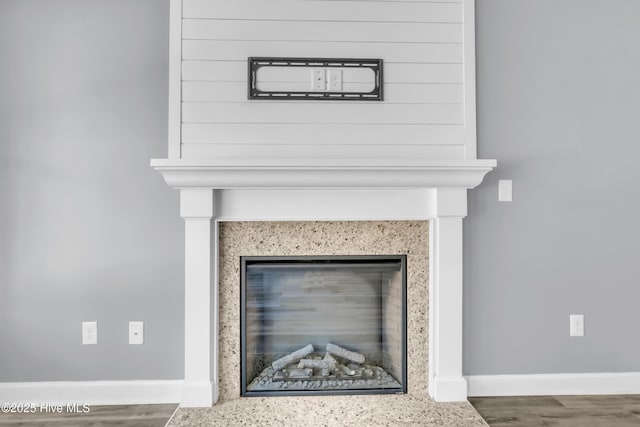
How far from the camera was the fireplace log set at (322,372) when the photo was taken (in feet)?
7.18

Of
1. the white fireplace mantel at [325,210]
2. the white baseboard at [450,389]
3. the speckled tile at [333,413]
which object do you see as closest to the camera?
the speckled tile at [333,413]

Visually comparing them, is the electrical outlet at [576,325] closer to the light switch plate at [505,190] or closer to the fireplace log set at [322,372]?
the light switch plate at [505,190]

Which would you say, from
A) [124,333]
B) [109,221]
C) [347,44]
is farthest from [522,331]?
[109,221]

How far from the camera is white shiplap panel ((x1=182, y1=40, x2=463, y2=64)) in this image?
2.07m

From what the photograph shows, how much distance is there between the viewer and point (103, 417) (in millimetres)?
2006

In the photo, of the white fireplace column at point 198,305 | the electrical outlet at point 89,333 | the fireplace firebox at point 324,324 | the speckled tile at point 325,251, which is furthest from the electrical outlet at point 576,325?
the electrical outlet at point 89,333

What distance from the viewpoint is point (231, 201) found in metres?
2.09

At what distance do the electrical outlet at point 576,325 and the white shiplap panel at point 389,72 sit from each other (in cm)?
133

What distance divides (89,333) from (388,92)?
1.86 metres

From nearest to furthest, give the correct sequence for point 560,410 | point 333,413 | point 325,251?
point 333,413 < point 560,410 < point 325,251

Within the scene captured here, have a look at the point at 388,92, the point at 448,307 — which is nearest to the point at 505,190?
the point at 448,307

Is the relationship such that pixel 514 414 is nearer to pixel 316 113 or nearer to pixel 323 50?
pixel 316 113

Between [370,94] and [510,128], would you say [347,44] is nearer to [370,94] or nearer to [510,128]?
[370,94]

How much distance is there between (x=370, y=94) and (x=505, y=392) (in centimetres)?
164
